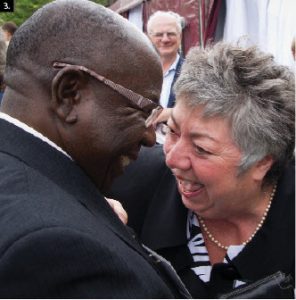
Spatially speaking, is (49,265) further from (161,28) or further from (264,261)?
(161,28)

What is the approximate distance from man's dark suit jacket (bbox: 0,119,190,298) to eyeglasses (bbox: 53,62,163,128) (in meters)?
0.19

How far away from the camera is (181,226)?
222 centimetres

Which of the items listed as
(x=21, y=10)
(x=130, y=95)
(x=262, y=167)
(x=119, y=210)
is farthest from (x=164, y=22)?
(x=21, y=10)

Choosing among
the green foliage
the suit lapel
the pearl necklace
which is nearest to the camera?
the suit lapel

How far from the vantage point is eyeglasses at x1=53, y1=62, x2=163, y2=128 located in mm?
1322

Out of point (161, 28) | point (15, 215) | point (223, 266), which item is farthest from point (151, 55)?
point (161, 28)

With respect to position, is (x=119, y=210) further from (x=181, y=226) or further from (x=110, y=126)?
(x=110, y=126)

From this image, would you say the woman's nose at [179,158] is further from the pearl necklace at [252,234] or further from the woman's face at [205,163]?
the pearl necklace at [252,234]

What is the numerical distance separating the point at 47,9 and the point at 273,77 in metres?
0.95

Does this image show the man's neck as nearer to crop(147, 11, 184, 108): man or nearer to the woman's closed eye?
crop(147, 11, 184, 108): man

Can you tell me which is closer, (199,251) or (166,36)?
(199,251)

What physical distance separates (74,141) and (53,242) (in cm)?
33

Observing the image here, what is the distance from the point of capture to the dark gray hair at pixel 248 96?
204 centimetres

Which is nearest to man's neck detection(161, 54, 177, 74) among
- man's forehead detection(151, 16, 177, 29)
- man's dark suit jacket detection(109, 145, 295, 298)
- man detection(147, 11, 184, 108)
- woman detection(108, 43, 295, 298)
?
man detection(147, 11, 184, 108)
